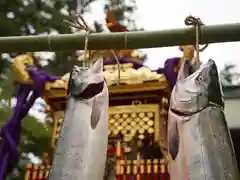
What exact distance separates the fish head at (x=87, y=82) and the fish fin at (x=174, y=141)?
16.7 inches

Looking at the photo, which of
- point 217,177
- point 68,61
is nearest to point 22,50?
point 217,177

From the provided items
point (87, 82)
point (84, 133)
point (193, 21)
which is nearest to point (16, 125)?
point (87, 82)

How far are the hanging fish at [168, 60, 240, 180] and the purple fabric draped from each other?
1.32 m

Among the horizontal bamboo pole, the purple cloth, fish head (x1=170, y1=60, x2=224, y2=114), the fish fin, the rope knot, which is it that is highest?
→ the purple cloth

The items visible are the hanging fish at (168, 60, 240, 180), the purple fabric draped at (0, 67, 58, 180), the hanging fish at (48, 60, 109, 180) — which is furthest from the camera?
the purple fabric draped at (0, 67, 58, 180)

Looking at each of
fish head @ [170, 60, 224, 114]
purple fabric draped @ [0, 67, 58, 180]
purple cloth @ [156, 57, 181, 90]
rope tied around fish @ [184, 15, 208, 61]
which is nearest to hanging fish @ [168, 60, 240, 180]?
fish head @ [170, 60, 224, 114]

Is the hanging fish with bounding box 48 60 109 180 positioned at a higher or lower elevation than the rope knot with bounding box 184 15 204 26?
lower

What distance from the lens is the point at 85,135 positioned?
2.02m

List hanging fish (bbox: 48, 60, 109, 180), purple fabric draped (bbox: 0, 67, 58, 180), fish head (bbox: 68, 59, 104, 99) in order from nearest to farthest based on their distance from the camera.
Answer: hanging fish (bbox: 48, 60, 109, 180) < fish head (bbox: 68, 59, 104, 99) < purple fabric draped (bbox: 0, 67, 58, 180)

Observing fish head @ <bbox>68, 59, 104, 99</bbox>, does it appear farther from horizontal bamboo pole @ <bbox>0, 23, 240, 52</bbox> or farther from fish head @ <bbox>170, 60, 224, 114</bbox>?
fish head @ <bbox>170, 60, 224, 114</bbox>

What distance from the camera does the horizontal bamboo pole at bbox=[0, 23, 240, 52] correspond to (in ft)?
7.32

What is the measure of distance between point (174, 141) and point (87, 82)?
529mm

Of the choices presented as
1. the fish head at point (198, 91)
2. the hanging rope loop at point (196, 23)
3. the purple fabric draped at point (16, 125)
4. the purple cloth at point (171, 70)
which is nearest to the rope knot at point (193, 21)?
the hanging rope loop at point (196, 23)

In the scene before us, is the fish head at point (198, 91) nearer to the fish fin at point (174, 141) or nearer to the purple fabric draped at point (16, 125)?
the fish fin at point (174, 141)
